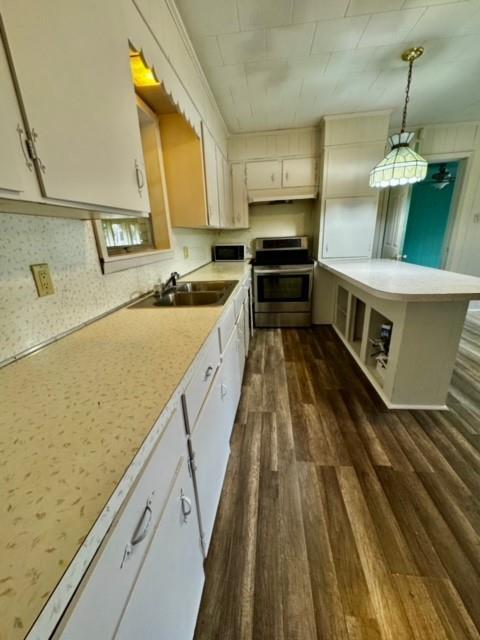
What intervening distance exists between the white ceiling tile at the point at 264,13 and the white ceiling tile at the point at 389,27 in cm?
56

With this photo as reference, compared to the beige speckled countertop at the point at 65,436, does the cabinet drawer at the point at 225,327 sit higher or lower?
lower

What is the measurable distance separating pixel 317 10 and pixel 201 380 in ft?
7.48

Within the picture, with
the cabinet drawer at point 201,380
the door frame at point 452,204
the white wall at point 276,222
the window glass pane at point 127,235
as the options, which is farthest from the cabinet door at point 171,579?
the door frame at point 452,204

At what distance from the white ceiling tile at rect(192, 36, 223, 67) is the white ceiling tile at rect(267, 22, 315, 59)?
0.37 m

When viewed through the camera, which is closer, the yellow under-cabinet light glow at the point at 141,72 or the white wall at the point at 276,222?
the yellow under-cabinet light glow at the point at 141,72

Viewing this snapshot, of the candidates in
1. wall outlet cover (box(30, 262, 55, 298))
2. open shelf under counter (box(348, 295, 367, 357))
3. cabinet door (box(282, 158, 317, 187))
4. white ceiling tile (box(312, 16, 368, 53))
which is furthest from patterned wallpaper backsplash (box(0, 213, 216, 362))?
cabinet door (box(282, 158, 317, 187))

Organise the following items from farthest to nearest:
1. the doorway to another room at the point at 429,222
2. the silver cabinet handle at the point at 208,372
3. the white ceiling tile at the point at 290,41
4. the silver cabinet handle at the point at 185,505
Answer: the doorway to another room at the point at 429,222
the white ceiling tile at the point at 290,41
the silver cabinet handle at the point at 208,372
the silver cabinet handle at the point at 185,505

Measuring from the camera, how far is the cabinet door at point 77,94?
0.58m

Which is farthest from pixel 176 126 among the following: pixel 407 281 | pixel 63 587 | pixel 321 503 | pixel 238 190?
pixel 321 503

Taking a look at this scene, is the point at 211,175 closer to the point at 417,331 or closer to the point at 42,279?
the point at 42,279

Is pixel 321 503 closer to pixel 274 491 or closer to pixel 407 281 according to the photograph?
pixel 274 491

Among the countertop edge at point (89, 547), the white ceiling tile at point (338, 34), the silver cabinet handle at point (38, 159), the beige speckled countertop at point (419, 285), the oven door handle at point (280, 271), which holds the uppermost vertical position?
the white ceiling tile at point (338, 34)

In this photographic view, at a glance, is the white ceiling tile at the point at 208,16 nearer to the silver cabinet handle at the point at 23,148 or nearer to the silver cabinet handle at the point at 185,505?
the silver cabinet handle at the point at 23,148

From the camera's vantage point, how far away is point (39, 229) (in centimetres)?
95
